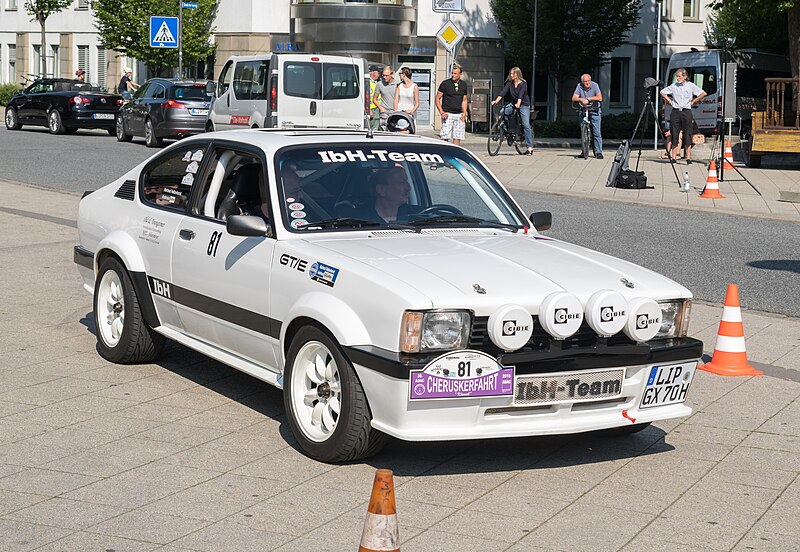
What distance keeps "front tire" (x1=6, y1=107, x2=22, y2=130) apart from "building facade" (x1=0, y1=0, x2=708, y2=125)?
1224cm

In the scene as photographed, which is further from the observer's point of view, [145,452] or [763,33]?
[763,33]

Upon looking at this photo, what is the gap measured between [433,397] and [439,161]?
215 cm

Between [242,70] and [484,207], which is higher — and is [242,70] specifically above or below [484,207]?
above

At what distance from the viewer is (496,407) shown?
5590mm

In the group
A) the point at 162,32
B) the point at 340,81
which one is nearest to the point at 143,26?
the point at 162,32

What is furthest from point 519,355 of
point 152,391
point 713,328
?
point 713,328

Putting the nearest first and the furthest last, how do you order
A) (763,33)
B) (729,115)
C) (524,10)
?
(729,115) < (524,10) < (763,33)

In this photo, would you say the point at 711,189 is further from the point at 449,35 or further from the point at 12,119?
the point at 12,119

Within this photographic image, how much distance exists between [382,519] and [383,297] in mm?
2163

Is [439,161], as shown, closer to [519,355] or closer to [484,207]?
[484,207]

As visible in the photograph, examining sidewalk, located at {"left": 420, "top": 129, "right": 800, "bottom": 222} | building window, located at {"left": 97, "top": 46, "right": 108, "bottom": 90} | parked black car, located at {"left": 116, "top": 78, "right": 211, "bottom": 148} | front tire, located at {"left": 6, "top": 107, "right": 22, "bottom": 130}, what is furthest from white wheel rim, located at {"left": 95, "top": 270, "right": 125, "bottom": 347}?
building window, located at {"left": 97, "top": 46, "right": 108, "bottom": 90}

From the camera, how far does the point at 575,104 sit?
2775 cm

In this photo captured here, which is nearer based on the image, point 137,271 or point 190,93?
point 137,271

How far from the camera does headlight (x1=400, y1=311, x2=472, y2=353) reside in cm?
549
